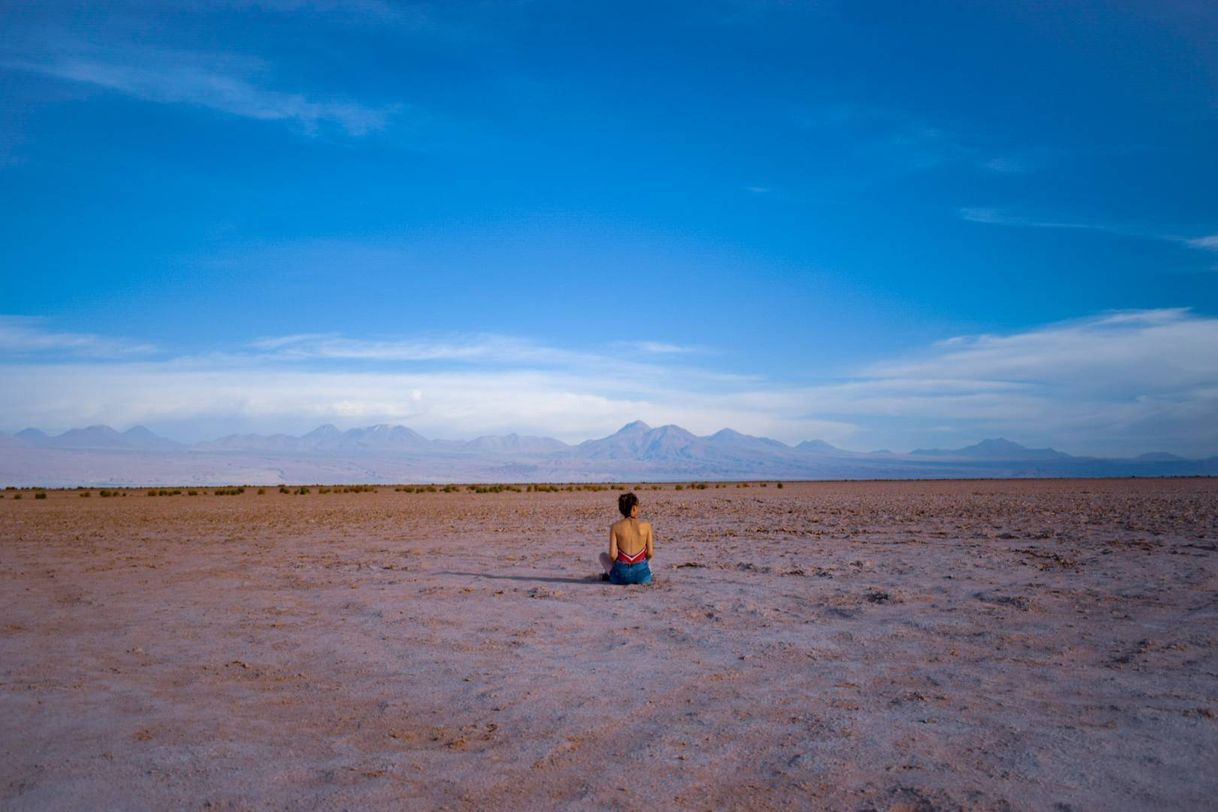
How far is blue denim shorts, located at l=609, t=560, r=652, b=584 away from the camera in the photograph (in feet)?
37.8

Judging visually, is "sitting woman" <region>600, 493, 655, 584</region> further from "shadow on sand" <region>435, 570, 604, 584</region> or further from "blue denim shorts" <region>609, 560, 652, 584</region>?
"shadow on sand" <region>435, 570, 604, 584</region>

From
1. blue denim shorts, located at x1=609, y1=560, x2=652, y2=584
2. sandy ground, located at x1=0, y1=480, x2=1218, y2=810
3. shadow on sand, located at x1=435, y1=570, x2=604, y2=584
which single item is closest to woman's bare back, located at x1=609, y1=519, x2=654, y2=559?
blue denim shorts, located at x1=609, y1=560, x2=652, y2=584

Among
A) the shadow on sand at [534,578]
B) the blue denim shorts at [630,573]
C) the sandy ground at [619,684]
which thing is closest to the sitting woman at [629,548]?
the blue denim shorts at [630,573]

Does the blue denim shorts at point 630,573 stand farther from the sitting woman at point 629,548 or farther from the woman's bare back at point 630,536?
the woman's bare back at point 630,536

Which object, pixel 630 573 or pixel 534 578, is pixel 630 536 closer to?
pixel 630 573

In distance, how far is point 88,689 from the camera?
22.0ft

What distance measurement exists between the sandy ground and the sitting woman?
251mm

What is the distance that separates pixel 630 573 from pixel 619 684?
4829 millimetres

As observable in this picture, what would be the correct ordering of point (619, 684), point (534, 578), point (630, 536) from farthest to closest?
point (534, 578), point (630, 536), point (619, 684)

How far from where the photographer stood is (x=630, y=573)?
11516mm

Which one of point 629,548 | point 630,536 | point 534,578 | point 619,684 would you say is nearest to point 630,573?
point 629,548

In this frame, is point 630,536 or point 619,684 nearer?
point 619,684

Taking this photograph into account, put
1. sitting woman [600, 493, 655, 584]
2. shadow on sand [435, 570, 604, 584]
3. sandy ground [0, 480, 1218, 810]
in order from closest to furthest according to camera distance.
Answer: sandy ground [0, 480, 1218, 810] < sitting woman [600, 493, 655, 584] < shadow on sand [435, 570, 604, 584]

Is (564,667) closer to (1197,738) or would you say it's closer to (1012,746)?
(1012,746)
